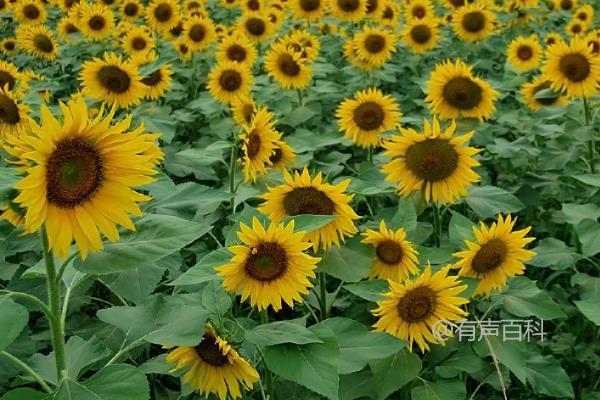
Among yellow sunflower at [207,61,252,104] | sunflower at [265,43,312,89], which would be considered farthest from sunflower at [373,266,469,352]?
sunflower at [265,43,312,89]

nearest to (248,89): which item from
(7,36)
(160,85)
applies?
(160,85)

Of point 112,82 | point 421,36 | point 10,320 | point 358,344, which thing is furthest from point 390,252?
point 421,36

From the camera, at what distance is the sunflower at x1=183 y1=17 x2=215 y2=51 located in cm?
564

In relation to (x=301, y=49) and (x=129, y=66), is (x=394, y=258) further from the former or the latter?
(x=301, y=49)

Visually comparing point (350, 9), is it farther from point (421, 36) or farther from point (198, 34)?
point (198, 34)

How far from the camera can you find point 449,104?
135 inches

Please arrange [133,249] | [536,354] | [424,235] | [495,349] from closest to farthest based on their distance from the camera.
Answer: [133,249] < [495,349] < [536,354] < [424,235]

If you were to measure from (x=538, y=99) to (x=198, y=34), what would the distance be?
109 inches

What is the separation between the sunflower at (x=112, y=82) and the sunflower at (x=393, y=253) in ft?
7.07

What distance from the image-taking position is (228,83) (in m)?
4.42

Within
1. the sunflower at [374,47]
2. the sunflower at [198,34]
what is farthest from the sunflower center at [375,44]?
the sunflower at [198,34]

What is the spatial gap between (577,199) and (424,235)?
139cm

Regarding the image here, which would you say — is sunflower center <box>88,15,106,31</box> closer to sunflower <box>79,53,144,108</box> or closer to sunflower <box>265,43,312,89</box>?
sunflower <box>265,43,312,89</box>

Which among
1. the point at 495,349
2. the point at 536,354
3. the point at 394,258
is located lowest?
the point at 536,354
